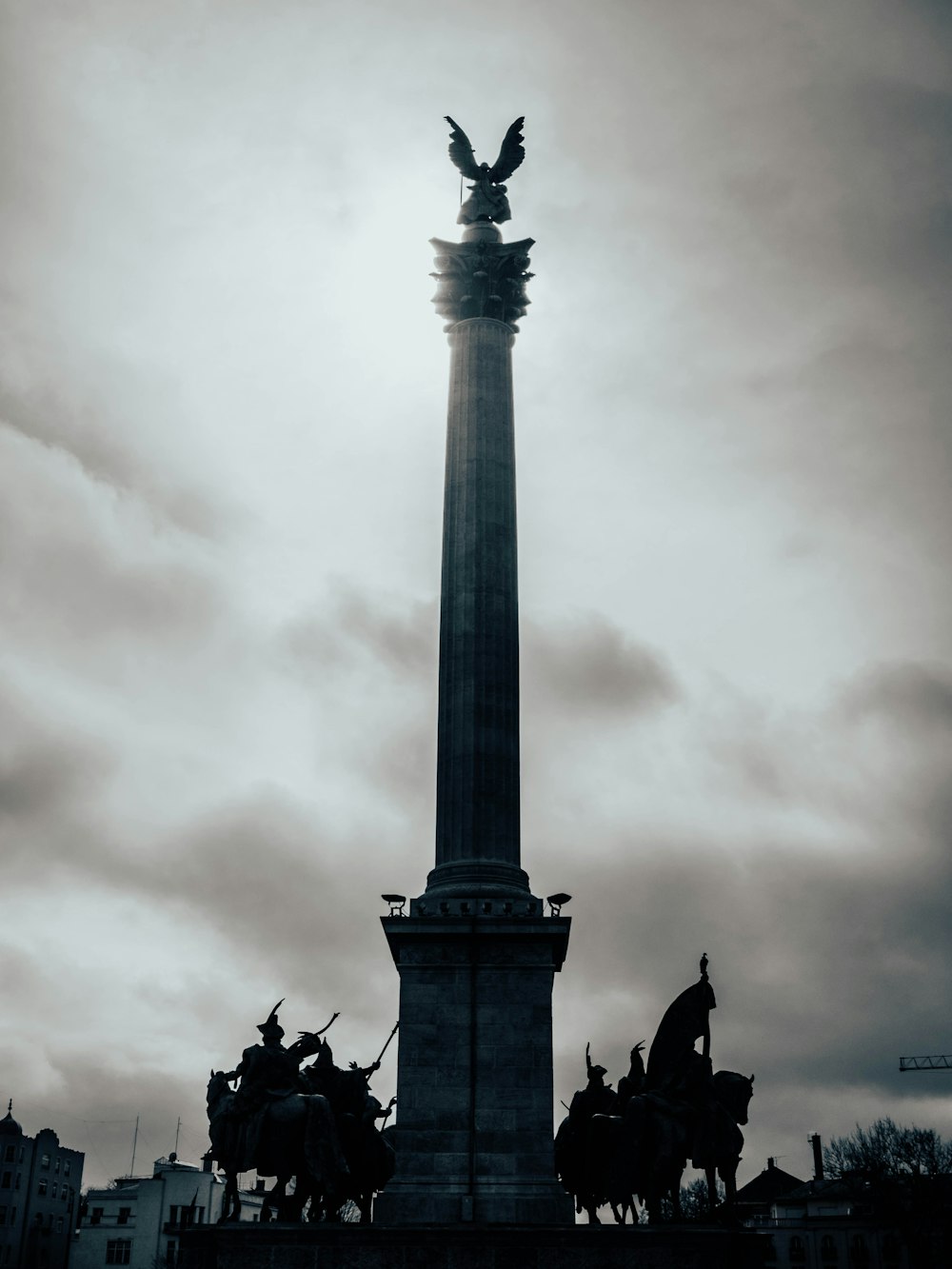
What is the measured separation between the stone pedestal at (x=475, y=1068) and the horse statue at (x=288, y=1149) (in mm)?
1627

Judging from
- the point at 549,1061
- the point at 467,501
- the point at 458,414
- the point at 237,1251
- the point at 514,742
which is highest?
the point at 458,414

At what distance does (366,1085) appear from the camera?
1371 inches

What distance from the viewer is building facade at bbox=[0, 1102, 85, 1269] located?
103 metres

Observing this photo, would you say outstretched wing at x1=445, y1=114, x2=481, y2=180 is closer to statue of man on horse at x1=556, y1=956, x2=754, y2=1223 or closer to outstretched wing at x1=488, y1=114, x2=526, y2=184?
outstretched wing at x1=488, y1=114, x2=526, y2=184

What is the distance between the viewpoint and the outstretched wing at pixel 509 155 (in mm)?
48094

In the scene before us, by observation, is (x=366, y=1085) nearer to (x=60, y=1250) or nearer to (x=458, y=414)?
(x=458, y=414)

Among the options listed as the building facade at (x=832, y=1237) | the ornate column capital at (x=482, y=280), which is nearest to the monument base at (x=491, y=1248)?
the ornate column capital at (x=482, y=280)

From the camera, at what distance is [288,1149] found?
32.5 meters

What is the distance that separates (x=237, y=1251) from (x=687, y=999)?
1137 cm

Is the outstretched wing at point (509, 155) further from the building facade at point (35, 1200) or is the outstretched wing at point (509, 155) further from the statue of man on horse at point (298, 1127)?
the building facade at point (35, 1200)

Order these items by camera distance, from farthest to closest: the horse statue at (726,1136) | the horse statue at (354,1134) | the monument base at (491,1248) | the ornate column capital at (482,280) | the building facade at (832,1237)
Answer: the building facade at (832,1237), the ornate column capital at (482,280), the horse statue at (354,1134), the horse statue at (726,1136), the monument base at (491,1248)

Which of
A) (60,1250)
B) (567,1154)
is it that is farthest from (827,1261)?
(567,1154)

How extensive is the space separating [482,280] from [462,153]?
6.71m

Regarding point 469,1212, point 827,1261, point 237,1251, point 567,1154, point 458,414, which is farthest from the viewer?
point 827,1261
